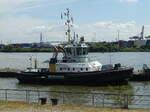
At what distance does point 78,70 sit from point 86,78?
1.49m

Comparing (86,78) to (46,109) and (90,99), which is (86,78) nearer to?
(90,99)

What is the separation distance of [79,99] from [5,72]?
28.5 m

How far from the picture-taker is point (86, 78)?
144ft

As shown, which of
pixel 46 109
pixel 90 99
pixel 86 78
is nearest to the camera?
pixel 46 109

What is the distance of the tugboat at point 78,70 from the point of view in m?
43.3

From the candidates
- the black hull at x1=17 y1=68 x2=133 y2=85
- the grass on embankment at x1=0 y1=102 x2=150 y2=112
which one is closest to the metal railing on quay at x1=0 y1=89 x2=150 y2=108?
the grass on embankment at x1=0 y1=102 x2=150 y2=112

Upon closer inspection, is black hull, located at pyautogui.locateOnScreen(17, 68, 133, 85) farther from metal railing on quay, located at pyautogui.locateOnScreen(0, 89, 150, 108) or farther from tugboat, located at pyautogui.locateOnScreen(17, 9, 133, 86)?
metal railing on quay, located at pyautogui.locateOnScreen(0, 89, 150, 108)

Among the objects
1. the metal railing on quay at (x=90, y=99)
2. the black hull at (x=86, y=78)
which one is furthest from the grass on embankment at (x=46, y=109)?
the black hull at (x=86, y=78)

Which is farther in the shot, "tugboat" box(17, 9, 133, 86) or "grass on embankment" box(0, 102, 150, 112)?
"tugboat" box(17, 9, 133, 86)

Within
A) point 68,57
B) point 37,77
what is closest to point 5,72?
point 37,77

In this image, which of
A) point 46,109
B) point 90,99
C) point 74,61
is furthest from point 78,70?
point 46,109

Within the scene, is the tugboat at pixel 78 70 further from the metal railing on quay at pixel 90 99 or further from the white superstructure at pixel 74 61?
the metal railing on quay at pixel 90 99

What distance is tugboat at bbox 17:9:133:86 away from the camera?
43281 millimetres

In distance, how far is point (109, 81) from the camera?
1711 inches
